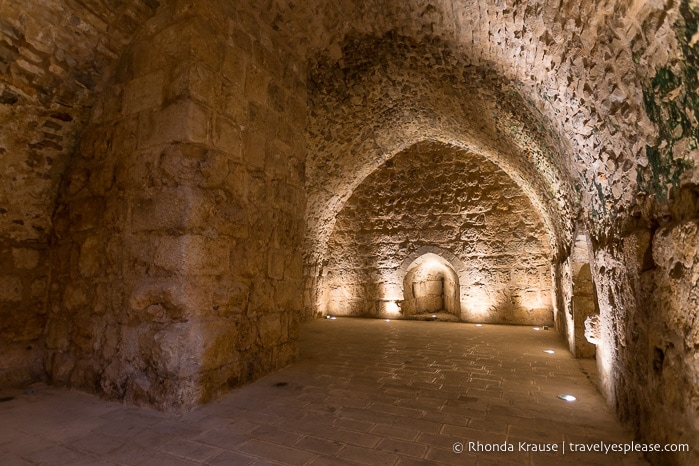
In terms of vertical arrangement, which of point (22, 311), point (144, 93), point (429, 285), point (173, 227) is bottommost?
point (22, 311)

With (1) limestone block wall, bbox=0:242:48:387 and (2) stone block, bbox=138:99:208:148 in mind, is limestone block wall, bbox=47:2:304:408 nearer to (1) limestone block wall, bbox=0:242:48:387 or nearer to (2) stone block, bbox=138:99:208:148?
(2) stone block, bbox=138:99:208:148

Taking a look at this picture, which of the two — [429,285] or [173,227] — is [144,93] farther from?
[429,285]

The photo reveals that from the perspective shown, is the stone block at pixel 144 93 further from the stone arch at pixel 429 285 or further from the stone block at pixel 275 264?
the stone arch at pixel 429 285

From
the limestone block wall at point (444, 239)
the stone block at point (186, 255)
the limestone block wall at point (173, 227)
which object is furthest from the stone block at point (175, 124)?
the limestone block wall at point (444, 239)

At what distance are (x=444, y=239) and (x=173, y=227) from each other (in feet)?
19.8

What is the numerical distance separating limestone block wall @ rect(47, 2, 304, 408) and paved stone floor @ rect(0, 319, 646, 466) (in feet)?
0.87

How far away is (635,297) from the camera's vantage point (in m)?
2.00

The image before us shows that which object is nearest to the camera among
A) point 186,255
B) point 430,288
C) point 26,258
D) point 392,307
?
point 186,255

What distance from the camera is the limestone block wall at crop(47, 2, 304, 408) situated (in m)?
2.54

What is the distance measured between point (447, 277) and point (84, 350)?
7.04 m

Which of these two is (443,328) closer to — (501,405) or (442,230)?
(442,230)

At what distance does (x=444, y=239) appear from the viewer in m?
7.66

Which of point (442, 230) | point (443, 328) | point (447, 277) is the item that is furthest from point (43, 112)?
point (447, 277)

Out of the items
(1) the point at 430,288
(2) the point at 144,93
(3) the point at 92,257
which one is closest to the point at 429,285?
(1) the point at 430,288
